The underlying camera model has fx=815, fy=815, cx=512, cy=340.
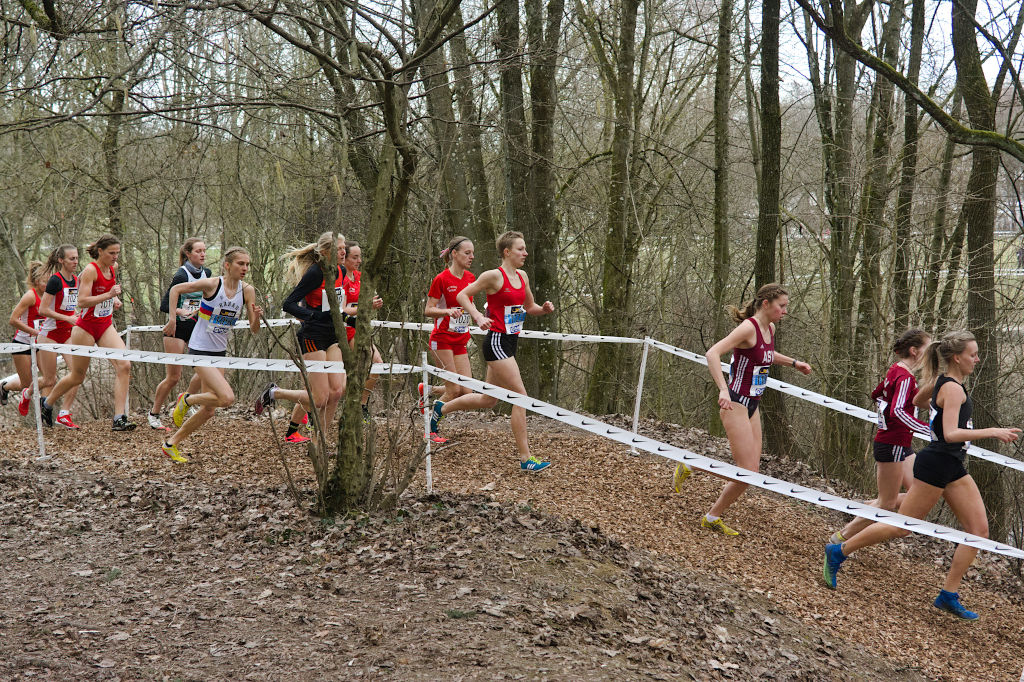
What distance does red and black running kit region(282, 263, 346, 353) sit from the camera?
6926 mm

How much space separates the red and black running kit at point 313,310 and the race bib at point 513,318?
148 cm

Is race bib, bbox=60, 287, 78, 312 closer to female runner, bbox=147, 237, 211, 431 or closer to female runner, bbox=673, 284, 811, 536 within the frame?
female runner, bbox=147, 237, 211, 431

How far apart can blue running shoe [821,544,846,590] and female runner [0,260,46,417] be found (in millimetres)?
7357

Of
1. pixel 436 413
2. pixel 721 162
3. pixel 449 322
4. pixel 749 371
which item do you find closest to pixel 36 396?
pixel 436 413

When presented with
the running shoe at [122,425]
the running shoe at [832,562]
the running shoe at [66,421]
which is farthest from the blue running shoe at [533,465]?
the running shoe at [66,421]

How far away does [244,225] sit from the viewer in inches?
619

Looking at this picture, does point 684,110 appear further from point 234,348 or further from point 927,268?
point 234,348

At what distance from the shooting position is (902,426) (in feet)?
19.3

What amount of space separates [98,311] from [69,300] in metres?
0.43

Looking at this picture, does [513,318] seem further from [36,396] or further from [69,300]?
[69,300]

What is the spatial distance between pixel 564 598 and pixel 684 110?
41.6 ft

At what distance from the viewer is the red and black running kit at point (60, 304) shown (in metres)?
8.17

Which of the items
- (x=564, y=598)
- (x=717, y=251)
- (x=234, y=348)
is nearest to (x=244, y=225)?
(x=234, y=348)

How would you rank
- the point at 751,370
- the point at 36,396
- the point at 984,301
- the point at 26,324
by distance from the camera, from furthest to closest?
the point at 984,301, the point at 26,324, the point at 36,396, the point at 751,370
